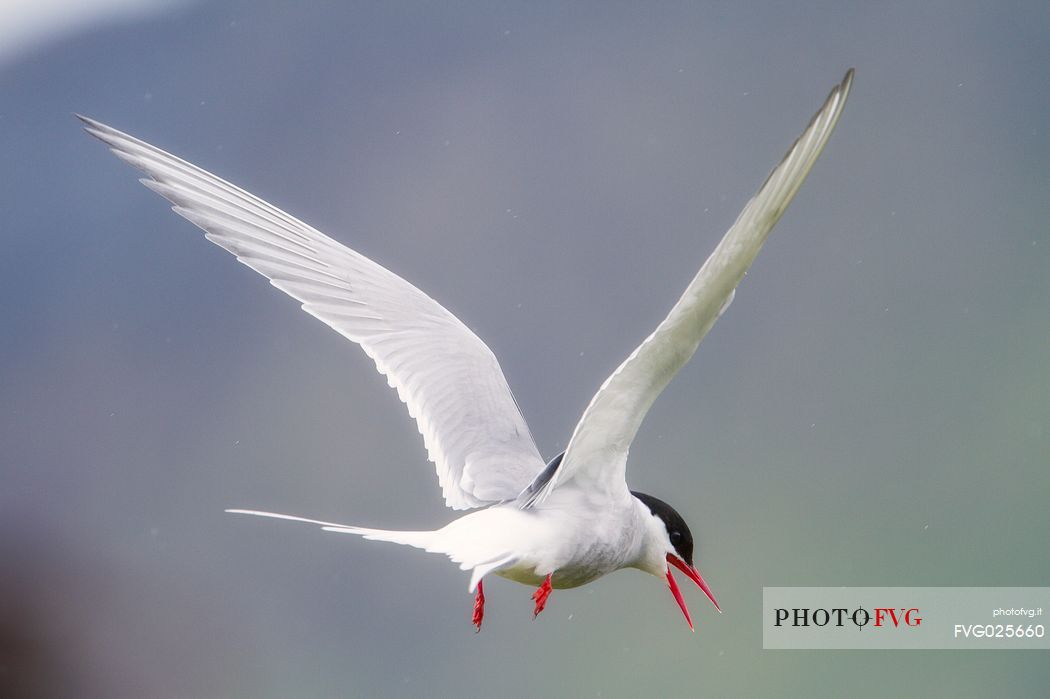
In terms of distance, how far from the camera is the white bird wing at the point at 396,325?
185cm

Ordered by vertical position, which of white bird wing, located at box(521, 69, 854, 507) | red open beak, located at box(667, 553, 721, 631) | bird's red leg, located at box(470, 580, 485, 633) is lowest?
bird's red leg, located at box(470, 580, 485, 633)

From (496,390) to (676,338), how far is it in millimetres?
694

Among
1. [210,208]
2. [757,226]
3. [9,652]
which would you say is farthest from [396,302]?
[9,652]

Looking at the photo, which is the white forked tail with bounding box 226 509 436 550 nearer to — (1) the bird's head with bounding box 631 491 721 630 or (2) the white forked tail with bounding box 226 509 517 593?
(2) the white forked tail with bounding box 226 509 517 593

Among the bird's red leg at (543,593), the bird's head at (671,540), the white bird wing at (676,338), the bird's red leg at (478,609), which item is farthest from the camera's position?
the bird's head at (671,540)

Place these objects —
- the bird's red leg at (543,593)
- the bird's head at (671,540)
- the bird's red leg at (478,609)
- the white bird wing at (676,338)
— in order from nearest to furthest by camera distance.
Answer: the white bird wing at (676,338) → the bird's red leg at (543,593) → the bird's red leg at (478,609) → the bird's head at (671,540)

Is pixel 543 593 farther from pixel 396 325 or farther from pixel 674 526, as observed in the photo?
pixel 396 325

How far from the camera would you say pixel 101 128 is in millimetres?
1764

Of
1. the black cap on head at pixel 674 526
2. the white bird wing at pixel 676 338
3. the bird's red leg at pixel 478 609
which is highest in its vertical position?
the white bird wing at pixel 676 338

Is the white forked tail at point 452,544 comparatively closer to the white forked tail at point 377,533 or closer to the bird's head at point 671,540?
the white forked tail at point 377,533

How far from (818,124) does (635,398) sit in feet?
1.45

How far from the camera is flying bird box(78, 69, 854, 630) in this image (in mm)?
1322

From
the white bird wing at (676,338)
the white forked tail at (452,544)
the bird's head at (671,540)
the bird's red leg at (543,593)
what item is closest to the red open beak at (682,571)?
the bird's head at (671,540)

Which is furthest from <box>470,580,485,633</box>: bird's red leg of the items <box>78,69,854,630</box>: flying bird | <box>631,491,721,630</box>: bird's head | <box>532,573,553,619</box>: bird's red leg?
<box>631,491,721,630</box>: bird's head
